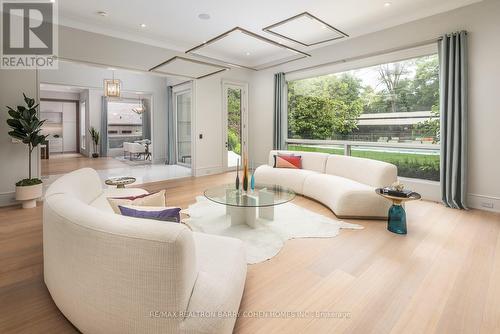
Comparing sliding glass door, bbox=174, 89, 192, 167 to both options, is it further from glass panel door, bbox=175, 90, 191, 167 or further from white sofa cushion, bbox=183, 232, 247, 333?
white sofa cushion, bbox=183, 232, 247, 333

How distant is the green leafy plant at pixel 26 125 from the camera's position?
404 cm

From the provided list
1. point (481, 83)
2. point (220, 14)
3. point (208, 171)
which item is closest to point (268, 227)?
point (220, 14)

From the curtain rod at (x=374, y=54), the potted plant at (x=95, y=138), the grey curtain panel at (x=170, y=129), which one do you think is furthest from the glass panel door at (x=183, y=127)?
the potted plant at (x=95, y=138)

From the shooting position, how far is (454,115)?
420 centimetres

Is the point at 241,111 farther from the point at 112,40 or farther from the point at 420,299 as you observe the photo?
the point at 420,299

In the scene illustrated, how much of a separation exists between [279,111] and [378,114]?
254 centimetres

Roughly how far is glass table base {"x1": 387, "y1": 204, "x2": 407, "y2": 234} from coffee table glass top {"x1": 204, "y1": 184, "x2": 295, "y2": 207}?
1.24 metres

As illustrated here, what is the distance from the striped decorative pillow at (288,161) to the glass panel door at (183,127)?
354 cm

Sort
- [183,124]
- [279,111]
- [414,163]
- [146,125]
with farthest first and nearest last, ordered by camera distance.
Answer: [146,125] → [183,124] → [279,111] → [414,163]

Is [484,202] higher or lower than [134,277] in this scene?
lower

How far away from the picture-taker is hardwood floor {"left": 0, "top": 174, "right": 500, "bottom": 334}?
1737 mm

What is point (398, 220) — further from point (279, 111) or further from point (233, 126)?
point (233, 126)

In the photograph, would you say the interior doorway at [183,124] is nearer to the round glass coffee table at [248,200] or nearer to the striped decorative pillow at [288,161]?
the striped decorative pillow at [288,161]

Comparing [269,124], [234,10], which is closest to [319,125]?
[269,124]
